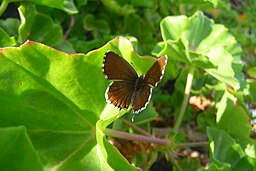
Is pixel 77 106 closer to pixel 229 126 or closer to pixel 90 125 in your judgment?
pixel 90 125

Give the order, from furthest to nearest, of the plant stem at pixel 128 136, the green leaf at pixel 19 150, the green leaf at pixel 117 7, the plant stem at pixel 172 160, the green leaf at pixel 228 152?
the green leaf at pixel 117 7, the plant stem at pixel 172 160, the green leaf at pixel 228 152, the plant stem at pixel 128 136, the green leaf at pixel 19 150

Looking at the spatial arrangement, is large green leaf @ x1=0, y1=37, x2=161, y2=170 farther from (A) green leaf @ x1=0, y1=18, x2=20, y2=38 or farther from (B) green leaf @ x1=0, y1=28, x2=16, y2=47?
(A) green leaf @ x1=0, y1=18, x2=20, y2=38

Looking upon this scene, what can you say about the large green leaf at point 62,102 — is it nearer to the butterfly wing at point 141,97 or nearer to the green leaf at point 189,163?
the butterfly wing at point 141,97

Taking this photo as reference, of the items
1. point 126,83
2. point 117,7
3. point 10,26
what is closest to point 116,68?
point 126,83

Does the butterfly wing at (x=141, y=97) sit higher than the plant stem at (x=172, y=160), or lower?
higher

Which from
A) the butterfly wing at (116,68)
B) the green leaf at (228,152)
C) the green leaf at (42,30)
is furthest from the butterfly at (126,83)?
the green leaf at (42,30)

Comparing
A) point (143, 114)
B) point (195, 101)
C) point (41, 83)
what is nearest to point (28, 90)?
point (41, 83)

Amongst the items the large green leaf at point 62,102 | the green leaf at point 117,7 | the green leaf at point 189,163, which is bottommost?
the green leaf at point 189,163

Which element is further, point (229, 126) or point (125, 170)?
point (229, 126)
